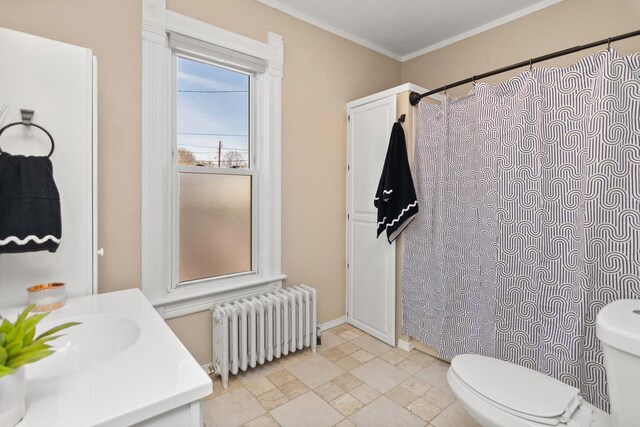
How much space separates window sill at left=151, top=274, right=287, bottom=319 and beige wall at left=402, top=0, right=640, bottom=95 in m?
2.36

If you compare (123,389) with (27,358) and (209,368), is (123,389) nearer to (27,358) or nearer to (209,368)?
(27,358)

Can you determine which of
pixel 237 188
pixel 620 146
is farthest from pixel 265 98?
pixel 620 146

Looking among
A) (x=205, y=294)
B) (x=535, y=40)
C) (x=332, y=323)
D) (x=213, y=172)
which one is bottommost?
(x=332, y=323)

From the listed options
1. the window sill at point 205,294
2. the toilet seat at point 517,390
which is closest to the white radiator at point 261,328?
the window sill at point 205,294

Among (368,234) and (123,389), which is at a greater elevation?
(368,234)

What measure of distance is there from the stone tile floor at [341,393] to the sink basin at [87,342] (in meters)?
0.86

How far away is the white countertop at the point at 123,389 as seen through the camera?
2.07ft

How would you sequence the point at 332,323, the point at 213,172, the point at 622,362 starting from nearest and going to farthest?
the point at 622,362
the point at 213,172
the point at 332,323

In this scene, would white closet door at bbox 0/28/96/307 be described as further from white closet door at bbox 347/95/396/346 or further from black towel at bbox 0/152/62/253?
white closet door at bbox 347/95/396/346

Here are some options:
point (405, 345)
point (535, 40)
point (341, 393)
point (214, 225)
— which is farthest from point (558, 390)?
point (535, 40)

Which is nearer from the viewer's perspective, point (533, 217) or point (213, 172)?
point (533, 217)

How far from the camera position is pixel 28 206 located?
3.79ft

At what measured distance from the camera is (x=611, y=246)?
1.50 metres

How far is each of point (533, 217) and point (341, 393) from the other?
1.54 metres
